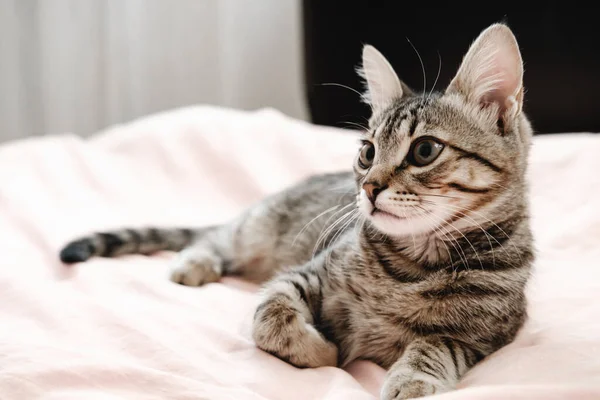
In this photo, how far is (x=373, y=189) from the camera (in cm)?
110

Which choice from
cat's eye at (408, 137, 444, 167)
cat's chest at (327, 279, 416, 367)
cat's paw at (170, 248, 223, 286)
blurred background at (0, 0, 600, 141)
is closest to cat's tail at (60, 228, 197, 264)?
cat's paw at (170, 248, 223, 286)

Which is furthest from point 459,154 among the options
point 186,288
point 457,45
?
point 457,45

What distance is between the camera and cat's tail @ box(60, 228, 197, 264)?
154 centimetres

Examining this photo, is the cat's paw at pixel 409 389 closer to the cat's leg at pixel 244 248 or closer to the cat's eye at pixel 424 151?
the cat's eye at pixel 424 151

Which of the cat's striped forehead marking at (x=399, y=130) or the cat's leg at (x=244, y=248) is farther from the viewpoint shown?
the cat's leg at (x=244, y=248)

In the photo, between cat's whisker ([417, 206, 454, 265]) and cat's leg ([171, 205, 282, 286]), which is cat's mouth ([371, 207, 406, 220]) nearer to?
cat's whisker ([417, 206, 454, 265])

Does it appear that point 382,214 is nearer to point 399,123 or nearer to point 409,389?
point 399,123

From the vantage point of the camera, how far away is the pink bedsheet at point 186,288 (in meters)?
0.92

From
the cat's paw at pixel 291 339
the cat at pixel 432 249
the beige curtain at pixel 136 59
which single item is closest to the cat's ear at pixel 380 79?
the cat at pixel 432 249

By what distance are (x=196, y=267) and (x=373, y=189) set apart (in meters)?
0.64

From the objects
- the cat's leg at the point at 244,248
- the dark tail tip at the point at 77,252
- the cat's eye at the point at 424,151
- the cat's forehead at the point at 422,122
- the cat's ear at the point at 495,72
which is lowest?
the cat's leg at the point at 244,248

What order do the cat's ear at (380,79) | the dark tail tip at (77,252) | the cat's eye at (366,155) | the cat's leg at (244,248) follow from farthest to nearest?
the cat's leg at (244,248) → the dark tail tip at (77,252) → the cat's ear at (380,79) → the cat's eye at (366,155)

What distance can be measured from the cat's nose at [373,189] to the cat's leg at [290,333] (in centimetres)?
26

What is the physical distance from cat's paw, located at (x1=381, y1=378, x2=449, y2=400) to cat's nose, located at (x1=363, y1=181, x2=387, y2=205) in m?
0.33
